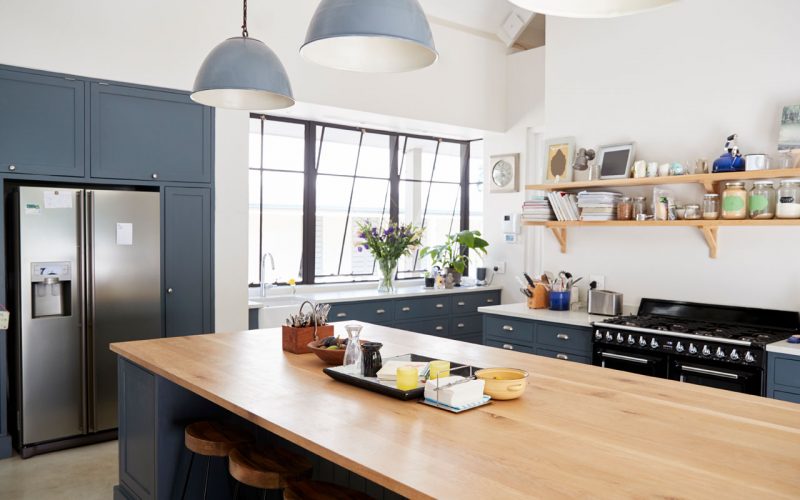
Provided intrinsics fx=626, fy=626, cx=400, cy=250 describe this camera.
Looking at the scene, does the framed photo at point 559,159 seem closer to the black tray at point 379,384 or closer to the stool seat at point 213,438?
the black tray at point 379,384

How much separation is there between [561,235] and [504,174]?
179cm

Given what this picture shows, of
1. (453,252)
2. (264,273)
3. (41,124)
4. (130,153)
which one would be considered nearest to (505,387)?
(130,153)

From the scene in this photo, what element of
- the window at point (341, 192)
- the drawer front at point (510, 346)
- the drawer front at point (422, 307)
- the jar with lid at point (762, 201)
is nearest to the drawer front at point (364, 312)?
the drawer front at point (422, 307)

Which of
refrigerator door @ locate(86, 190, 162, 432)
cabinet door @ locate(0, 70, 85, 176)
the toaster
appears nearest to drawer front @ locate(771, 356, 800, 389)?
the toaster

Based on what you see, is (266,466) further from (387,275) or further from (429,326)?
(429,326)

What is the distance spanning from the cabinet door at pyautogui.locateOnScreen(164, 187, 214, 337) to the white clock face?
10.6 feet

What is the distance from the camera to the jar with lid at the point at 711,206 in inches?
155

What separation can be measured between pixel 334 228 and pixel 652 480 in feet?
17.1

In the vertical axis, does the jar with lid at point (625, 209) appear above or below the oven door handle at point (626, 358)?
above

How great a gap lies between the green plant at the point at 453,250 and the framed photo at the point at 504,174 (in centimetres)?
54

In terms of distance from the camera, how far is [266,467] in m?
2.16

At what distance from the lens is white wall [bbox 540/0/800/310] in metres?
3.83

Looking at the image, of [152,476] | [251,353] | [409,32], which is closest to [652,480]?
[409,32]

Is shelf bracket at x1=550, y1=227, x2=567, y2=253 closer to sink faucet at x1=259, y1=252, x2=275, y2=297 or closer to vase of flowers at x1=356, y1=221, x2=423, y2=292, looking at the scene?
vase of flowers at x1=356, y1=221, x2=423, y2=292
